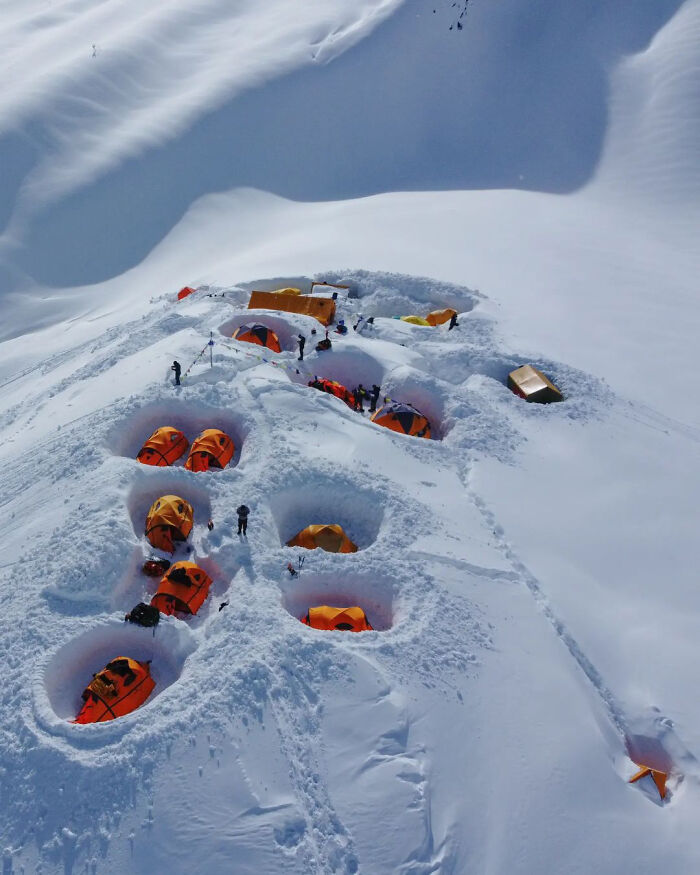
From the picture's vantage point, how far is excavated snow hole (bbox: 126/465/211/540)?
465 inches

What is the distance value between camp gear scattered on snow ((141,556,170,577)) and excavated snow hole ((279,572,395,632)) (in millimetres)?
1996

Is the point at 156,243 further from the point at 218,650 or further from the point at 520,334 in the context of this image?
the point at 218,650

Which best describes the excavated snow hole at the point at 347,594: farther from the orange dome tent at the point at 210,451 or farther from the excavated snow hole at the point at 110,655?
the orange dome tent at the point at 210,451

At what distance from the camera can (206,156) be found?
30.6 metres

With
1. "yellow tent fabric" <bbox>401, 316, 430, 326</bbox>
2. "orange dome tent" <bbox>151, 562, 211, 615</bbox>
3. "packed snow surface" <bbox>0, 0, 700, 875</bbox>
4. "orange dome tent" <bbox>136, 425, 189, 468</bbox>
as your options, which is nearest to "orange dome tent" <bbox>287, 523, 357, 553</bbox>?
"packed snow surface" <bbox>0, 0, 700, 875</bbox>

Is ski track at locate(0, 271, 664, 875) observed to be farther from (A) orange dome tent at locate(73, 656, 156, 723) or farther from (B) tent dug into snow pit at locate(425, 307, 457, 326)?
(B) tent dug into snow pit at locate(425, 307, 457, 326)

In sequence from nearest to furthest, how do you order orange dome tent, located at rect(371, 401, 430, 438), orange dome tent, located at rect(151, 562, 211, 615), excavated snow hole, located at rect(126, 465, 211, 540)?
orange dome tent, located at rect(151, 562, 211, 615) → excavated snow hole, located at rect(126, 465, 211, 540) → orange dome tent, located at rect(371, 401, 430, 438)

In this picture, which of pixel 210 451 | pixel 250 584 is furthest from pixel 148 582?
pixel 210 451

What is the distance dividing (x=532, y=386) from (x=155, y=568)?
9.11m

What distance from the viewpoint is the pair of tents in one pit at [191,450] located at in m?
12.4

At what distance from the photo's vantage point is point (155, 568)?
1056cm

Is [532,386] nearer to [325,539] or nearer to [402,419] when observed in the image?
[402,419]

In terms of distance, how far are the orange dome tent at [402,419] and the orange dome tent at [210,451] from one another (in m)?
3.24

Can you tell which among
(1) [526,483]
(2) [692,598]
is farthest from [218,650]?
(2) [692,598]
